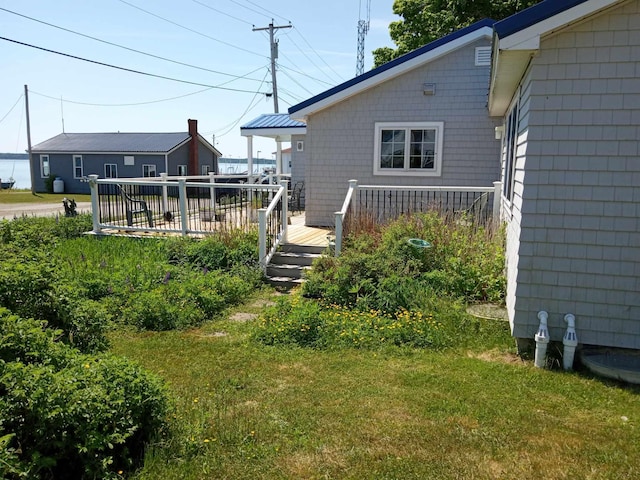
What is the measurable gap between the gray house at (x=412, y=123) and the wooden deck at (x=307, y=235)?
0.88m

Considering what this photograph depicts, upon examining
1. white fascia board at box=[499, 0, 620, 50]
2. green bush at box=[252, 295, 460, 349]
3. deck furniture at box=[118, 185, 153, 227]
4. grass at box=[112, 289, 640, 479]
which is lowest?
grass at box=[112, 289, 640, 479]

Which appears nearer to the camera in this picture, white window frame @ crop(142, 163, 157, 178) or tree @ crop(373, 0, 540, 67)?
tree @ crop(373, 0, 540, 67)

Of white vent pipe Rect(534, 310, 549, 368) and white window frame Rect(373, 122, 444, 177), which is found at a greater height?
white window frame Rect(373, 122, 444, 177)

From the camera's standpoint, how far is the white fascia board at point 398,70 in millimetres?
10055

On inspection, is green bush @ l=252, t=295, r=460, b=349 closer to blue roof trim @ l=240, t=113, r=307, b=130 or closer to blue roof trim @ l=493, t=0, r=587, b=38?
blue roof trim @ l=493, t=0, r=587, b=38

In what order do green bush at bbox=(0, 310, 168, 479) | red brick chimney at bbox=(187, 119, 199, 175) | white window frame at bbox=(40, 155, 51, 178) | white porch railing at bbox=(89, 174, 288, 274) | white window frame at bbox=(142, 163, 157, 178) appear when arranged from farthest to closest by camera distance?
white window frame at bbox=(40, 155, 51, 178) < red brick chimney at bbox=(187, 119, 199, 175) < white window frame at bbox=(142, 163, 157, 178) < white porch railing at bbox=(89, 174, 288, 274) < green bush at bbox=(0, 310, 168, 479)

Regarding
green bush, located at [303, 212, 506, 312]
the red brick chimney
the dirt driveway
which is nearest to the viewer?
green bush, located at [303, 212, 506, 312]

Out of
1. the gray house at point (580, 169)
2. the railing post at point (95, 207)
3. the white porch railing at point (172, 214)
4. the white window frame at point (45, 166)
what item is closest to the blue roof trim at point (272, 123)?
the white porch railing at point (172, 214)

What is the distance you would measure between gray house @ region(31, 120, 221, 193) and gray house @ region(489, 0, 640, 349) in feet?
101

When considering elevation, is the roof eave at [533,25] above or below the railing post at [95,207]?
above

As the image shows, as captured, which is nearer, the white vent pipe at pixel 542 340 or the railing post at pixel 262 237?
the white vent pipe at pixel 542 340

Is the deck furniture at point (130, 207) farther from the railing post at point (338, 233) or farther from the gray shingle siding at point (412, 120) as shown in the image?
the railing post at point (338, 233)

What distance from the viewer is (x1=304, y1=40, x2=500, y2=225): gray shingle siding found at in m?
10.4

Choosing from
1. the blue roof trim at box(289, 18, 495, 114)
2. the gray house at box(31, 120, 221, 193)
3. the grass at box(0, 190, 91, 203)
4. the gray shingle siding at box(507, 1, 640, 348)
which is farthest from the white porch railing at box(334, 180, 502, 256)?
the gray house at box(31, 120, 221, 193)
